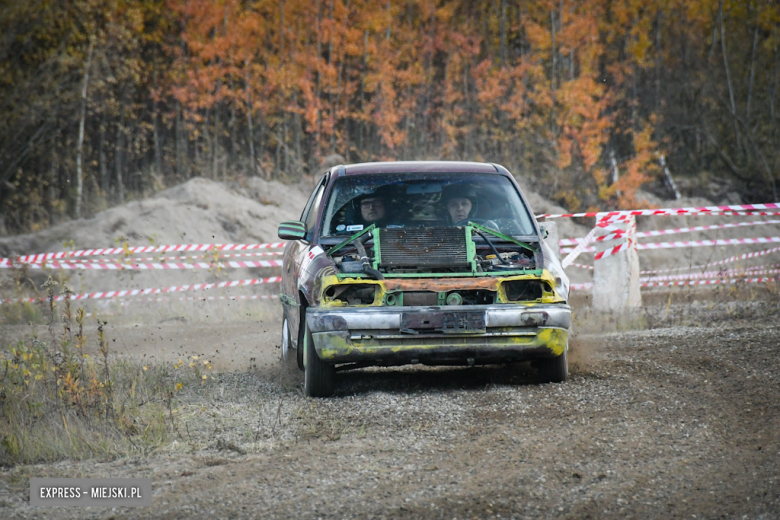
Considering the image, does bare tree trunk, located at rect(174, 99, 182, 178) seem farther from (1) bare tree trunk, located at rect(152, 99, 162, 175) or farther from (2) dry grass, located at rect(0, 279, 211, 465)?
(2) dry grass, located at rect(0, 279, 211, 465)

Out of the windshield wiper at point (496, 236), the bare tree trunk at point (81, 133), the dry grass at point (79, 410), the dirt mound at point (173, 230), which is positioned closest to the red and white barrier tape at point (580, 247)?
the windshield wiper at point (496, 236)

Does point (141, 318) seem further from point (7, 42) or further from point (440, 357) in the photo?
point (7, 42)

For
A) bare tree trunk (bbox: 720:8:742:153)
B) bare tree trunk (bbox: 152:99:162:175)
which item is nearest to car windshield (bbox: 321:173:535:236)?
bare tree trunk (bbox: 152:99:162:175)

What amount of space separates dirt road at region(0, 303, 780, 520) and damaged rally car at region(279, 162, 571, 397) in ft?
1.07

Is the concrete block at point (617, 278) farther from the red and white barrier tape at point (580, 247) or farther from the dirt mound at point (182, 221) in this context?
the dirt mound at point (182, 221)

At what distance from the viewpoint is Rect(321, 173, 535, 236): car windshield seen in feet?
26.1

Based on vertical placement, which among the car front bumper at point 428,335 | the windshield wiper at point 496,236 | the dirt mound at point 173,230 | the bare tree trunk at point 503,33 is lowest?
the dirt mound at point 173,230

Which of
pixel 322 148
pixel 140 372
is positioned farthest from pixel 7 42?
pixel 140 372

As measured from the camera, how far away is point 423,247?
7098mm

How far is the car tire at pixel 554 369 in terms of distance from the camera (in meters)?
7.30

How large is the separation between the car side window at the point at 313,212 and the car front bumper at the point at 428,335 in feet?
4.23

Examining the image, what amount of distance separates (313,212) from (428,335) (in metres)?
2.23

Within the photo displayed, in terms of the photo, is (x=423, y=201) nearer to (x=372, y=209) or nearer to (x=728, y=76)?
(x=372, y=209)

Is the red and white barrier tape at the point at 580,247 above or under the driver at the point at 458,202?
under
